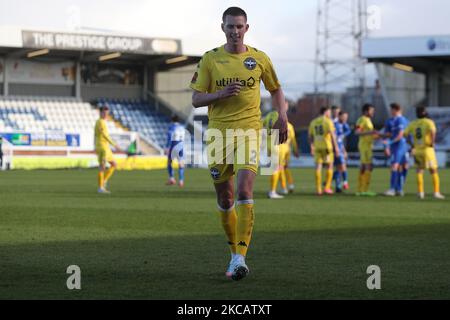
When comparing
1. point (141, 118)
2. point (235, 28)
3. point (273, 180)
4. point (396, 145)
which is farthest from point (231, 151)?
point (141, 118)

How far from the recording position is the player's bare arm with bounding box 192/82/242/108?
8.54 meters

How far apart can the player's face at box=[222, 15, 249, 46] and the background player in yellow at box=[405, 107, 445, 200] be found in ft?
47.0

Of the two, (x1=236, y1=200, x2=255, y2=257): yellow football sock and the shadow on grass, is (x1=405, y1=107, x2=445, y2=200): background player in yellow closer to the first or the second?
the shadow on grass

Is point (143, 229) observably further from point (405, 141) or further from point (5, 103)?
point (5, 103)

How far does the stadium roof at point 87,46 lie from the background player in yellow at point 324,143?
32.8 m

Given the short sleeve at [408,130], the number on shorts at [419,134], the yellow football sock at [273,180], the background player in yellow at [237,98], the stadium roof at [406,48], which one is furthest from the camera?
the stadium roof at [406,48]

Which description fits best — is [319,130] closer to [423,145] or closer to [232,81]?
[423,145]

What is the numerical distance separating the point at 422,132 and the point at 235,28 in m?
14.7

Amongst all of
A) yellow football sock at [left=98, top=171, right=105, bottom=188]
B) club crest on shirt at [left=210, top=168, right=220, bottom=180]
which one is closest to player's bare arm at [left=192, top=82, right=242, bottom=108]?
club crest on shirt at [left=210, top=168, right=220, bottom=180]

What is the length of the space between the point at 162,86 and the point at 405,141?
138ft

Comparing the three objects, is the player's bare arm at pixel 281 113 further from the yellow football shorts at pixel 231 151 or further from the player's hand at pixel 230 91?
the player's hand at pixel 230 91

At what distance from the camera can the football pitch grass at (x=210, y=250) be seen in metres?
7.71

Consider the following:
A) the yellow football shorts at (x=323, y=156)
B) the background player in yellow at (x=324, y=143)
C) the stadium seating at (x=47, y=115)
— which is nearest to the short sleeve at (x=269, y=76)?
the background player in yellow at (x=324, y=143)
